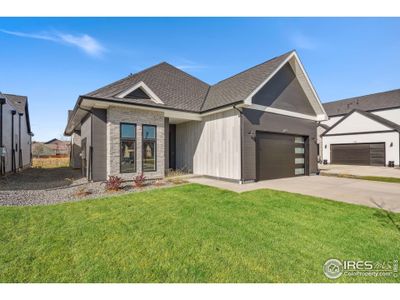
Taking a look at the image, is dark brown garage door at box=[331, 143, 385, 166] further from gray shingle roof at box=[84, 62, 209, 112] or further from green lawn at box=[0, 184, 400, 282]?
green lawn at box=[0, 184, 400, 282]

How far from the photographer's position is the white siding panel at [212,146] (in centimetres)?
955

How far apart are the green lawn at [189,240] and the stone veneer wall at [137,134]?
346 centimetres

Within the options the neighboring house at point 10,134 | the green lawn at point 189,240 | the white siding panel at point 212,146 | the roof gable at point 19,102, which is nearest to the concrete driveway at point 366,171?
the white siding panel at point 212,146

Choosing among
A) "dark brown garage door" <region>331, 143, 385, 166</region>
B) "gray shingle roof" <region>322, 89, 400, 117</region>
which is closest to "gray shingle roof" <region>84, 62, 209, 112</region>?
"dark brown garage door" <region>331, 143, 385, 166</region>

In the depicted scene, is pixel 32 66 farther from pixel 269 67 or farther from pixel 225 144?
pixel 269 67

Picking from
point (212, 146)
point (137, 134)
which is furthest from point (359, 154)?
point (137, 134)

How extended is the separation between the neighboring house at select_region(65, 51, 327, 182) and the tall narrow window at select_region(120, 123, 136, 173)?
46 mm

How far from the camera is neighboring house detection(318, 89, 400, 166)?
1941cm

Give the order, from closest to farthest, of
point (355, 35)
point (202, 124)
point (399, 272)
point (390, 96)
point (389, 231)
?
point (399, 272)
point (389, 231)
point (355, 35)
point (202, 124)
point (390, 96)

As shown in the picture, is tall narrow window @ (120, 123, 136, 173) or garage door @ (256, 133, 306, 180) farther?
garage door @ (256, 133, 306, 180)

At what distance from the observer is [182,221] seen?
4590 mm

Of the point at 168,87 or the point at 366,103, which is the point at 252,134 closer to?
the point at 168,87
